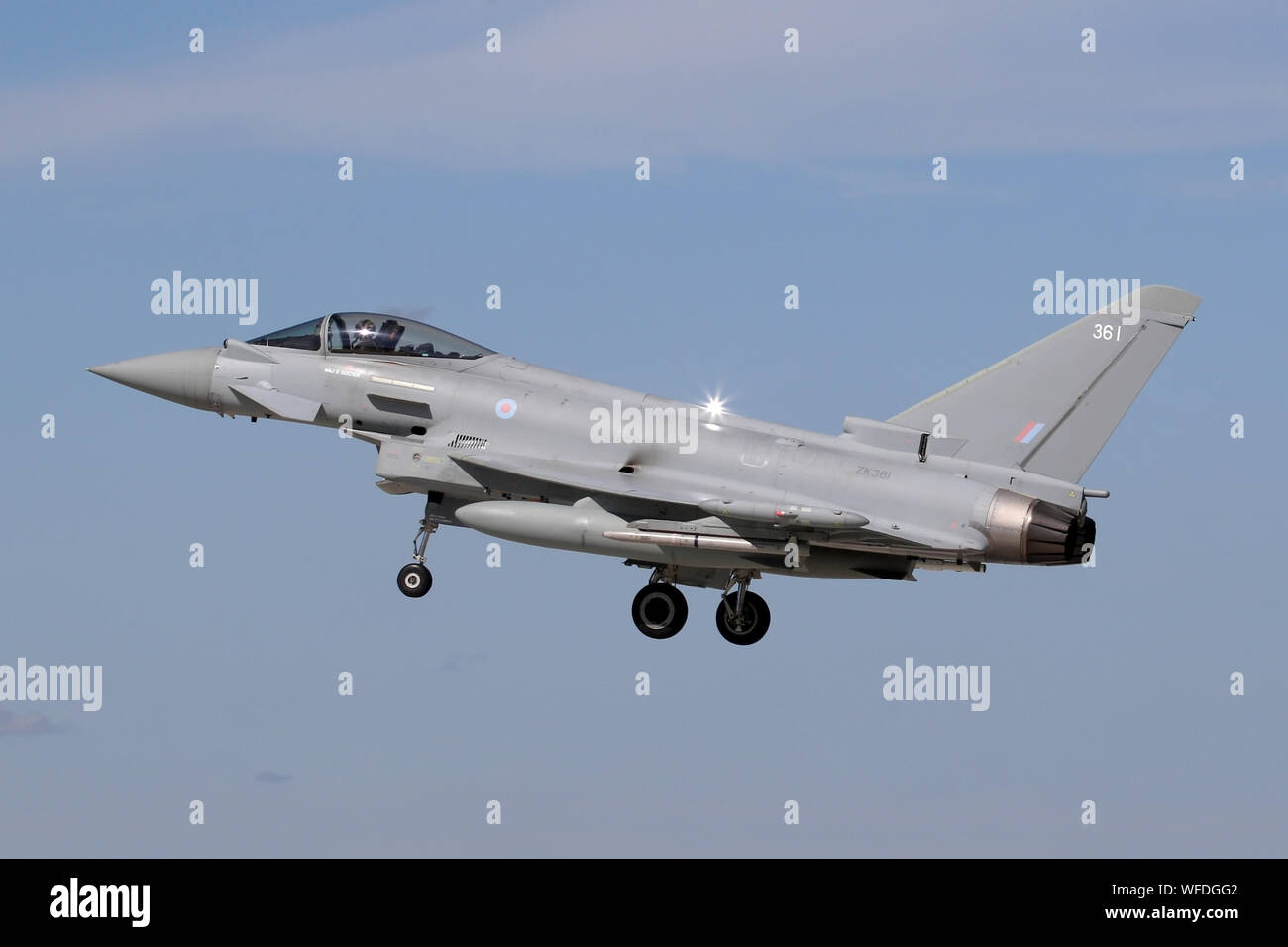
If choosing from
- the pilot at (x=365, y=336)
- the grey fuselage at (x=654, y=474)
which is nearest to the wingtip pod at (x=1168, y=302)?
the grey fuselage at (x=654, y=474)

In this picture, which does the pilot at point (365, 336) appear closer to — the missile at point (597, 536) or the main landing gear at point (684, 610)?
the missile at point (597, 536)

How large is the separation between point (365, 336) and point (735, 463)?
623cm

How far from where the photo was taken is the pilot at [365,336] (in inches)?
1359

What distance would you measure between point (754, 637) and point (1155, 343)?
23.4ft

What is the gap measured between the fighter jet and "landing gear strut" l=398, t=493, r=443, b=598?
2cm

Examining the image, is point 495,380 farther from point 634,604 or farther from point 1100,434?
point 1100,434

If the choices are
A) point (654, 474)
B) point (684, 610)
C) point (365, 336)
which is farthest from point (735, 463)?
point (365, 336)

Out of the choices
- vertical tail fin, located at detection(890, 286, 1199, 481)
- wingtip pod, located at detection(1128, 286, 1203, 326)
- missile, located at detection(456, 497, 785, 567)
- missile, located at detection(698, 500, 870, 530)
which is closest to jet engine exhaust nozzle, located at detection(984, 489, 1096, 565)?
vertical tail fin, located at detection(890, 286, 1199, 481)

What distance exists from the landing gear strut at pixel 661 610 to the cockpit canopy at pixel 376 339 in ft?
14.2

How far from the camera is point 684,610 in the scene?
110 ft
